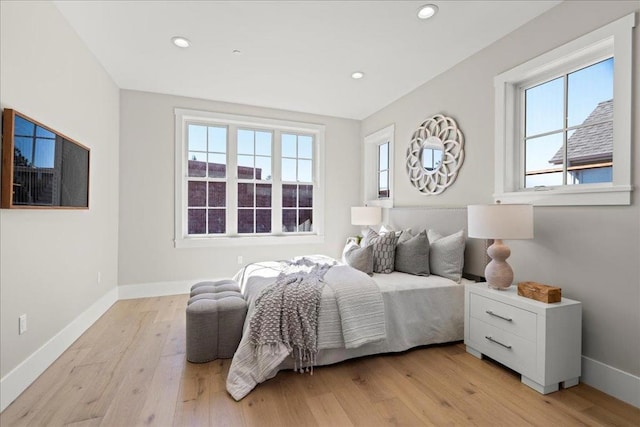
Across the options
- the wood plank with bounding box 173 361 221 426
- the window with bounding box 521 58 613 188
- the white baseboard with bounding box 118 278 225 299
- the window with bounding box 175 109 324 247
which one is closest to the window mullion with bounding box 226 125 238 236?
the window with bounding box 175 109 324 247

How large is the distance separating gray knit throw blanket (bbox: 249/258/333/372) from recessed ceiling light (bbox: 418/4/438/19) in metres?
2.39

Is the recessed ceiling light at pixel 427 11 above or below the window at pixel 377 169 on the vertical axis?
above

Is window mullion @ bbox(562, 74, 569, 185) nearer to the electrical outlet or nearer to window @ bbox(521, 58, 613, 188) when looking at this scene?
window @ bbox(521, 58, 613, 188)

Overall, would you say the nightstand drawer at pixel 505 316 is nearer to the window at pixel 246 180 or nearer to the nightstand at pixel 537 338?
the nightstand at pixel 537 338

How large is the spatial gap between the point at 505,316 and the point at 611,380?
70cm

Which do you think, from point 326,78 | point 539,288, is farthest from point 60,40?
point 539,288

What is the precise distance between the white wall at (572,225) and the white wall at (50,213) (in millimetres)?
3684

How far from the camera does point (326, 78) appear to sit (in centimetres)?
364

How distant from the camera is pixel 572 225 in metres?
2.20

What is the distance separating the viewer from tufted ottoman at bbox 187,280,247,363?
2.35m

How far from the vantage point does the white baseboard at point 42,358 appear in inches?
72.4

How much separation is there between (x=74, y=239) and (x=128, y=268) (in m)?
1.41

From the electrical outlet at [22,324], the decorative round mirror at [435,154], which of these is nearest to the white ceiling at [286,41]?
the decorative round mirror at [435,154]

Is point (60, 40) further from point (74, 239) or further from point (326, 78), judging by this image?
point (326, 78)
